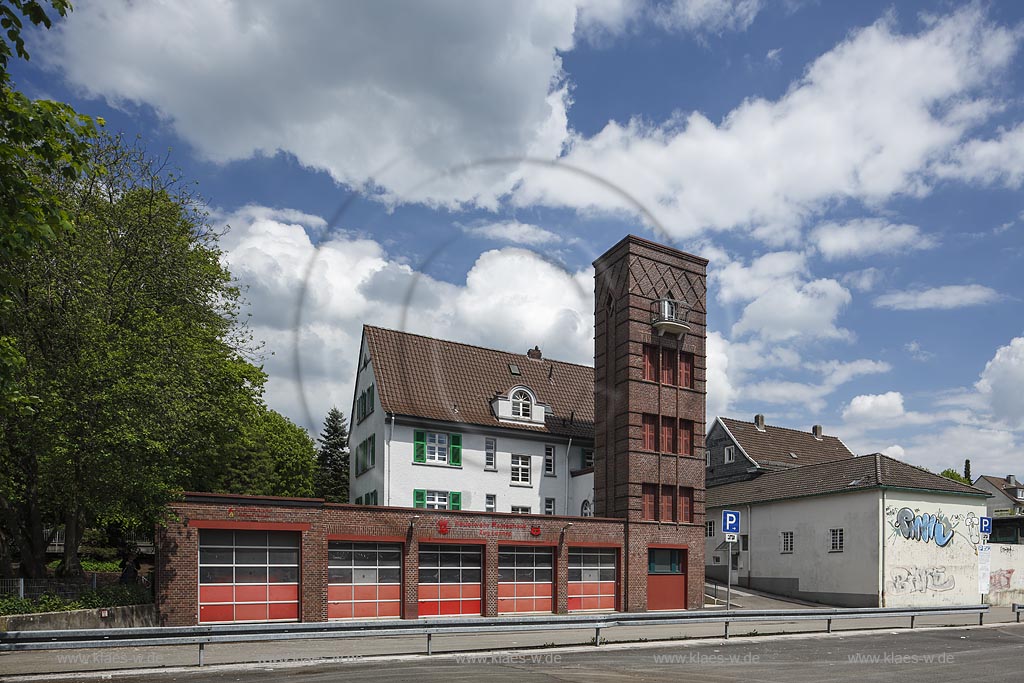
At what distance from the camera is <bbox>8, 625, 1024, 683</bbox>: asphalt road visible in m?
16.5

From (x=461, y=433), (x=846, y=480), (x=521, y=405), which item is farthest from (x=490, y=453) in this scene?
(x=846, y=480)

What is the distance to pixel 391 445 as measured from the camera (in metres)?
42.2

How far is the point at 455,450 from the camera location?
4447 centimetres

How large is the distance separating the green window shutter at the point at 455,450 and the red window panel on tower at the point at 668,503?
10688 millimetres

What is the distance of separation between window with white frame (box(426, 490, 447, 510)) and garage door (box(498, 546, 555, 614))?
7755 mm

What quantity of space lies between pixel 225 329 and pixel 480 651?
21.5 m

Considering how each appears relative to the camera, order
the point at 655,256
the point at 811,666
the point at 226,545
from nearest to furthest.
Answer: the point at 811,666
the point at 226,545
the point at 655,256

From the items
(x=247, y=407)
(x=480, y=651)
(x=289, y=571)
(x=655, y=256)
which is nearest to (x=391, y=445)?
(x=247, y=407)

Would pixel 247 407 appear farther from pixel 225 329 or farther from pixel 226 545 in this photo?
pixel 226 545

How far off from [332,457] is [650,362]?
3796cm

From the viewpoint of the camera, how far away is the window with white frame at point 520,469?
1812 inches
